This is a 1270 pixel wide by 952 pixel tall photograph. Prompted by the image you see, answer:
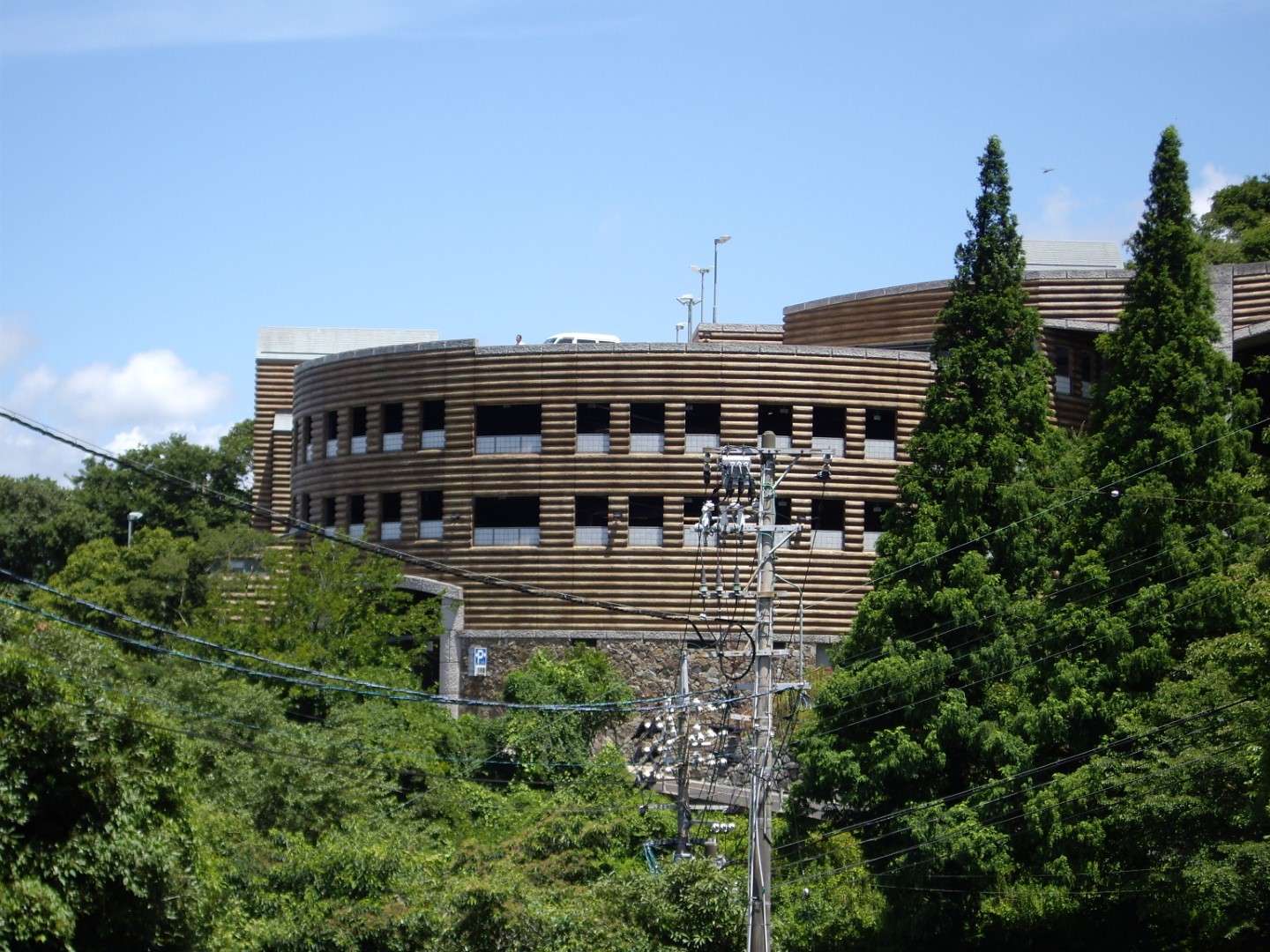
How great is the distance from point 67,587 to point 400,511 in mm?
17121

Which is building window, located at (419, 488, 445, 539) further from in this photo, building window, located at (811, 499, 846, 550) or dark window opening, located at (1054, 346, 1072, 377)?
dark window opening, located at (1054, 346, 1072, 377)

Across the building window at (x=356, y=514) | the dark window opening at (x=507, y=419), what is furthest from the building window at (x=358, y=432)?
the dark window opening at (x=507, y=419)

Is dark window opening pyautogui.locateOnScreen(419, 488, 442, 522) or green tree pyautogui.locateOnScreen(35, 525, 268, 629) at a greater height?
dark window opening pyautogui.locateOnScreen(419, 488, 442, 522)

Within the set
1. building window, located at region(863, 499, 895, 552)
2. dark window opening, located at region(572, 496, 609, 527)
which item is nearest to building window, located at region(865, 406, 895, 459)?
building window, located at region(863, 499, 895, 552)

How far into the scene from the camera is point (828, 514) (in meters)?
47.5

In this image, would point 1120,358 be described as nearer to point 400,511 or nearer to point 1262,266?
point 1262,266

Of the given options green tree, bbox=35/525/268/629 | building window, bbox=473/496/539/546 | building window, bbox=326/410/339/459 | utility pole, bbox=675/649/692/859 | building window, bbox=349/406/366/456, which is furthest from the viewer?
green tree, bbox=35/525/268/629

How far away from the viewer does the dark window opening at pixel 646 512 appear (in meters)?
47.0

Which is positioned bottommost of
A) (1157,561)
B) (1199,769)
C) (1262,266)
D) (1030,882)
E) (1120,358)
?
(1030,882)

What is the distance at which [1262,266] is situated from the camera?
1796 inches

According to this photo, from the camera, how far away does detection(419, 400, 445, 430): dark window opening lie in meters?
49.2

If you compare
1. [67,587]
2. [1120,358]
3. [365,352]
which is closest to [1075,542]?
[1120,358]

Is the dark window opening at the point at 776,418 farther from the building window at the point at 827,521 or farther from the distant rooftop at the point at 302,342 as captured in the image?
the distant rooftop at the point at 302,342

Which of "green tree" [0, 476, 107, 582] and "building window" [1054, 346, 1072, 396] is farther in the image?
"green tree" [0, 476, 107, 582]
